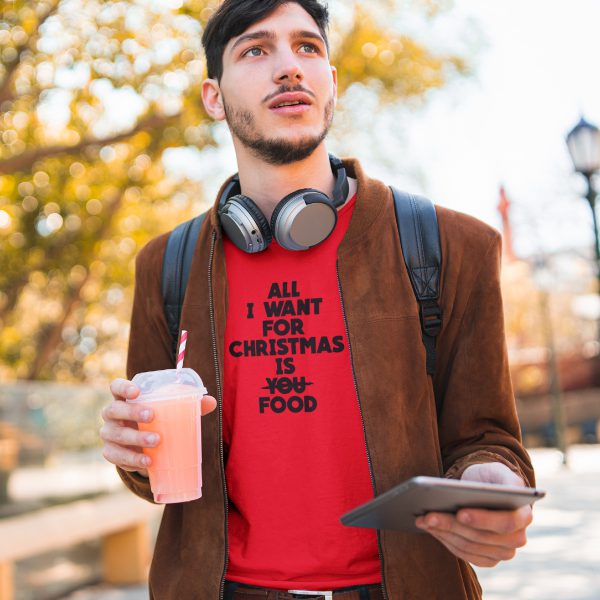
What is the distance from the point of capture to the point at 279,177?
8.48ft

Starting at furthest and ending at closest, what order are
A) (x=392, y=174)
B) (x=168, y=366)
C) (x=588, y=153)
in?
(x=392, y=174) < (x=588, y=153) < (x=168, y=366)

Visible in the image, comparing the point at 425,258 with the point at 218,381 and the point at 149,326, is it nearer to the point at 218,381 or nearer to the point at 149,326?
the point at 218,381

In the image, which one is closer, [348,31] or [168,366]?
[168,366]

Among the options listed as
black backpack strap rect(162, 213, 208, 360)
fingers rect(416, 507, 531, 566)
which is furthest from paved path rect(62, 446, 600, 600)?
fingers rect(416, 507, 531, 566)

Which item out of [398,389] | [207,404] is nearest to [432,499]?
[398,389]

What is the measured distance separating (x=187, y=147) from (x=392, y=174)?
4639 mm

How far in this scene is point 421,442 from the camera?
2.17 metres

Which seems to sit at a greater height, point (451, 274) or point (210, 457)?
point (451, 274)

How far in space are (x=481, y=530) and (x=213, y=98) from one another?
1.78 m

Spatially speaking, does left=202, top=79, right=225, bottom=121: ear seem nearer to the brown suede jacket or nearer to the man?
the man

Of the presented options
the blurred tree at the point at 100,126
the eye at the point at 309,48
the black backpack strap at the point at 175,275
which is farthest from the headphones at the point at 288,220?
the blurred tree at the point at 100,126

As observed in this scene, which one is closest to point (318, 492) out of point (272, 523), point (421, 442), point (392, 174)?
point (272, 523)

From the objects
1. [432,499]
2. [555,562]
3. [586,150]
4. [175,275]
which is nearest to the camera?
[432,499]

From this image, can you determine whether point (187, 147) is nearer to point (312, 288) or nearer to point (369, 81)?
point (369, 81)
